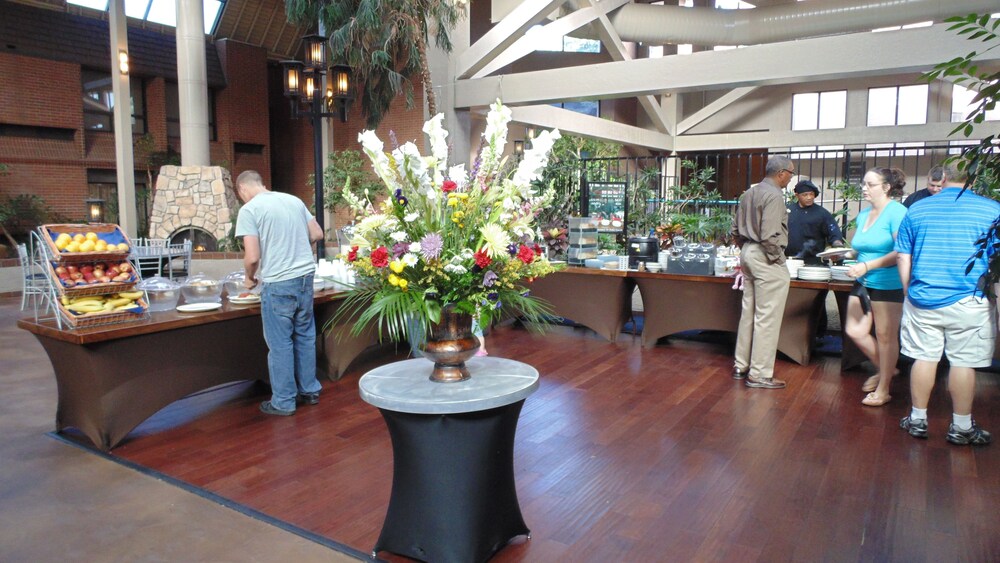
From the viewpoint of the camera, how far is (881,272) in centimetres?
401

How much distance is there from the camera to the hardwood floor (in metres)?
2.56

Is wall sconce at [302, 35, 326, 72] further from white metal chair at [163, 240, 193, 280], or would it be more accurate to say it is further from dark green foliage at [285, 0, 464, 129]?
white metal chair at [163, 240, 193, 280]

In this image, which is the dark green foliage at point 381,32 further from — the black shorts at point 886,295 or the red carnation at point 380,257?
the red carnation at point 380,257

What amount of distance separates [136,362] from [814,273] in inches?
180

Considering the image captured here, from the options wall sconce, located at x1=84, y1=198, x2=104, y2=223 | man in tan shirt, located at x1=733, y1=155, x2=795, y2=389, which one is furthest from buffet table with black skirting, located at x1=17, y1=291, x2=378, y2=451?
wall sconce, located at x1=84, y1=198, x2=104, y2=223

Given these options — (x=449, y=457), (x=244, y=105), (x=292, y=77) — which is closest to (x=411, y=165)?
(x=449, y=457)

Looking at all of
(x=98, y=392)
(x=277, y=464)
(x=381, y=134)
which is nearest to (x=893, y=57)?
(x=277, y=464)

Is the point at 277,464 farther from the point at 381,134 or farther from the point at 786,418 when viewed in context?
the point at 381,134

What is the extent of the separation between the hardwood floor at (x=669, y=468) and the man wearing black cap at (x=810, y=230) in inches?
45.5

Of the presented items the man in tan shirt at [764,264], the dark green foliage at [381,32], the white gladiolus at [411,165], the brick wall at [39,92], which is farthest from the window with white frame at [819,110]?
the white gladiolus at [411,165]

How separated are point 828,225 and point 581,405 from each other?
2.82 m

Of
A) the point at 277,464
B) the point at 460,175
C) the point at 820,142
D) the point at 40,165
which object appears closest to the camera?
the point at 460,175

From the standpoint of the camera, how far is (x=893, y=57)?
25.2ft

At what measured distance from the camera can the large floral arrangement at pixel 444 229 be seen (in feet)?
6.56
